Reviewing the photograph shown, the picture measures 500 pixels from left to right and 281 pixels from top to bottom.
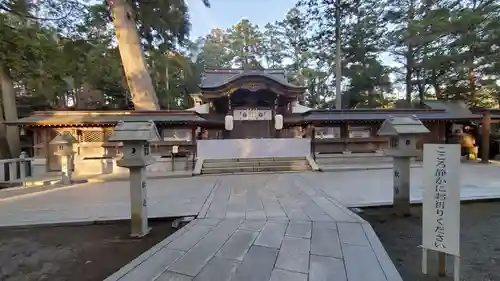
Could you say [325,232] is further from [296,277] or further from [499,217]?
[499,217]

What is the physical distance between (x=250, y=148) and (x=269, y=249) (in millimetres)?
9078

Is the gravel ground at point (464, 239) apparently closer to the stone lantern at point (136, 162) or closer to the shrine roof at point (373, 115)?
the stone lantern at point (136, 162)

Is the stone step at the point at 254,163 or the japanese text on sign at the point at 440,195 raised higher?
the japanese text on sign at the point at 440,195

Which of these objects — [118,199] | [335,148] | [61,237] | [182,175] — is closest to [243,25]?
[335,148]

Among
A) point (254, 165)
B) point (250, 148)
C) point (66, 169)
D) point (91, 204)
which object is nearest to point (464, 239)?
point (91, 204)

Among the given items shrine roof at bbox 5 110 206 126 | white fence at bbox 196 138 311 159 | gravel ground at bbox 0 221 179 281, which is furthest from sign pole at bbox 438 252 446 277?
shrine roof at bbox 5 110 206 126

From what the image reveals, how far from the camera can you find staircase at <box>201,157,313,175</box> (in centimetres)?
1034

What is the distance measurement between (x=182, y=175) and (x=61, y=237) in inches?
244

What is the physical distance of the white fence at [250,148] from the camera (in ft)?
38.5

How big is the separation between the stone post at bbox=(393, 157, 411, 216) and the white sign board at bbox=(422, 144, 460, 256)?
1890mm

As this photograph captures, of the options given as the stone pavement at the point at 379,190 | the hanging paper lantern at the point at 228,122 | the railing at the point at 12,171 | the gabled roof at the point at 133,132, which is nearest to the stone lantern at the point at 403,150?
the stone pavement at the point at 379,190

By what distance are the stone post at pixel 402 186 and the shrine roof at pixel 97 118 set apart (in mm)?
9812

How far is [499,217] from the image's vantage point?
4305 mm

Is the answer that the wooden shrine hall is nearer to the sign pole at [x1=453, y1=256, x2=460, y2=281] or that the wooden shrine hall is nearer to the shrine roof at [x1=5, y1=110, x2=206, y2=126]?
the shrine roof at [x1=5, y1=110, x2=206, y2=126]
